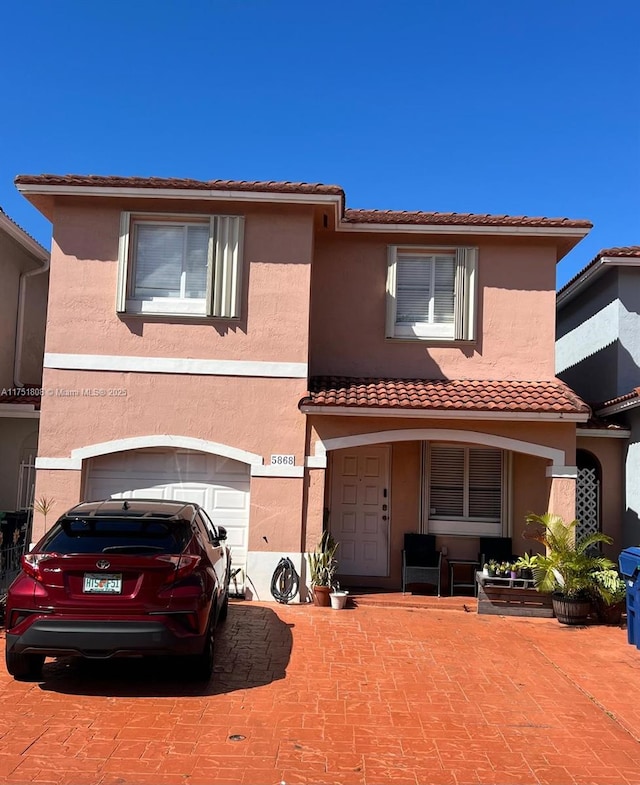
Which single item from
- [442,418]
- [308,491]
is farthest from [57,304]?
[442,418]

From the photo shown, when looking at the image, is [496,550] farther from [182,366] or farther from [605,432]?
[182,366]

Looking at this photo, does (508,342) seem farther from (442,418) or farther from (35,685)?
(35,685)

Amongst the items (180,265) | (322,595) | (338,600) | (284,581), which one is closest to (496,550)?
(338,600)

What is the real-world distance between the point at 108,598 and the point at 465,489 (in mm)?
7691

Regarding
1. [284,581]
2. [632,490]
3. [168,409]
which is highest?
[168,409]

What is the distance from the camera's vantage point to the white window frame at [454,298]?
1198 cm

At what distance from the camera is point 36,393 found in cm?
1328

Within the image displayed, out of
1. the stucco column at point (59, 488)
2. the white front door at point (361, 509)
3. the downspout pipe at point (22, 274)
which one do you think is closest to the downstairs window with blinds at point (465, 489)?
the white front door at point (361, 509)

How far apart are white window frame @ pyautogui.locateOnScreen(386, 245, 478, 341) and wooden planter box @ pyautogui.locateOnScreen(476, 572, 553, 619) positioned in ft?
13.6

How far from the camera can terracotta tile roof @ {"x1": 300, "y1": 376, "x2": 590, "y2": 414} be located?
10.4 m

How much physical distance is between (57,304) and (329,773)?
8464mm

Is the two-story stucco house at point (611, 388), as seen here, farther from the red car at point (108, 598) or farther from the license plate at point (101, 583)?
the license plate at point (101, 583)

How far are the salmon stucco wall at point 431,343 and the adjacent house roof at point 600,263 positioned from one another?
55.9 inches

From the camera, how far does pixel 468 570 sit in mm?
12086
